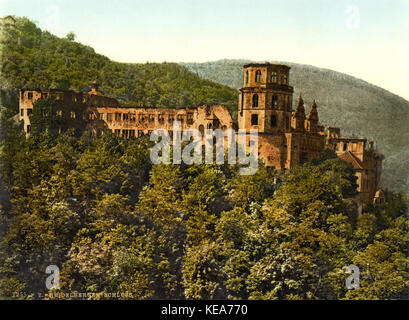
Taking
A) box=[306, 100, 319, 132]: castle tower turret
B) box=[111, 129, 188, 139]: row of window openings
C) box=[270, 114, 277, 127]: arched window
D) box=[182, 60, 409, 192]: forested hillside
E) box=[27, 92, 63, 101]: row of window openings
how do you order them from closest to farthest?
box=[270, 114, 277, 127]: arched window, box=[306, 100, 319, 132]: castle tower turret, box=[27, 92, 63, 101]: row of window openings, box=[111, 129, 188, 139]: row of window openings, box=[182, 60, 409, 192]: forested hillside

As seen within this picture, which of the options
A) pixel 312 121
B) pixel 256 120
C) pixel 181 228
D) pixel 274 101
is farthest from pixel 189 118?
pixel 181 228

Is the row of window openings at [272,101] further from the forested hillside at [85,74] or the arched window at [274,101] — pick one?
the forested hillside at [85,74]

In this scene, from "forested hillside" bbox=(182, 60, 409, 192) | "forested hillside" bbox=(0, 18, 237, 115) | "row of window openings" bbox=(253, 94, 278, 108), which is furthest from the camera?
"forested hillside" bbox=(0, 18, 237, 115)

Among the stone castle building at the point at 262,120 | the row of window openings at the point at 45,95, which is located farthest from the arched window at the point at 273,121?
the row of window openings at the point at 45,95

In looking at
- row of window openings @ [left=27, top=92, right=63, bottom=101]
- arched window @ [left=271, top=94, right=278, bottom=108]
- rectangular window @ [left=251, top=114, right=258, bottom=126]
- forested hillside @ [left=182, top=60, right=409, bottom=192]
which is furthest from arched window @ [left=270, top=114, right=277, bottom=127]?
→ row of window openings @ [left=27, top=92, right=63, bottom=101]

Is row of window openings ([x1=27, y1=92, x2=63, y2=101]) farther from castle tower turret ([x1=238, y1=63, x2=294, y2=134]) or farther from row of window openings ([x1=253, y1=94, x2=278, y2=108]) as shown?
row of window openings ([x1=253, y1=94, x2=278, y2=108])

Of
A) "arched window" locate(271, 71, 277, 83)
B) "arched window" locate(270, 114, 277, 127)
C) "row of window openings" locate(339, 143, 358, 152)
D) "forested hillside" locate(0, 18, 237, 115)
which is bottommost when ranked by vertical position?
"row of window openings" locate(339, 143, 358, 152)

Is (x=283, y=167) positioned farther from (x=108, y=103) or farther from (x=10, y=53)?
(x=10, y=53)
